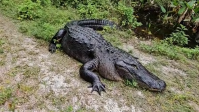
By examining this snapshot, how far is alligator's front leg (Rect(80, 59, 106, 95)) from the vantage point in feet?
14.3

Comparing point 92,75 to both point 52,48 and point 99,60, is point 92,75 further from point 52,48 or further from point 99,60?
point 52,48

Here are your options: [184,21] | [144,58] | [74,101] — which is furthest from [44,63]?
[184,21]

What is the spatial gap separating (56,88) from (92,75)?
653 millimetres

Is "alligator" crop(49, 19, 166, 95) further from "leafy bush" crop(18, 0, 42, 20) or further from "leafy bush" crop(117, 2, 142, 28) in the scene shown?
"leafy bush" crop(117, 2, 142, 28)

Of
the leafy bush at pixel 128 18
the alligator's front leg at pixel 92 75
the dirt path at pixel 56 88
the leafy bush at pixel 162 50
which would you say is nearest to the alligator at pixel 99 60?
the alligator's front leg at pixel 92 75

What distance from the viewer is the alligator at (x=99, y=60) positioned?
457cm

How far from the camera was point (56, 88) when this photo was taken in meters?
4.28

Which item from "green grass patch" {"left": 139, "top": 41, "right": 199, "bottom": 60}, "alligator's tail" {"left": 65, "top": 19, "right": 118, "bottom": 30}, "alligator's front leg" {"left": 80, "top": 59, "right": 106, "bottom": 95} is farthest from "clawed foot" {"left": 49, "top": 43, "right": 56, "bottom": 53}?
"green grass patch" {"left": 139, "top": 41, "right": 199, "bottom": 60}

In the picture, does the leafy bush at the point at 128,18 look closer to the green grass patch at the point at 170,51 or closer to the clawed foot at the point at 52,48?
the green grass patch at the point at 170,51

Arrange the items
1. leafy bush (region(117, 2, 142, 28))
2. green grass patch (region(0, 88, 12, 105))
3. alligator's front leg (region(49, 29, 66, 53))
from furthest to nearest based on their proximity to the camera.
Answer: leafy bush (region(117, 2, 142, 28)), alligator's front leg (region(49, 29, 66, 53)), green grass patch (region(0, 88, 12, 105))

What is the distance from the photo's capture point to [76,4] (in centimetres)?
834

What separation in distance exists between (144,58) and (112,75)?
138 cm

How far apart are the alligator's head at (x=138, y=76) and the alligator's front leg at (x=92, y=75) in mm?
447

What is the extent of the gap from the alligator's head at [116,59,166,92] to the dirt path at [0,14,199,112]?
0.41ft
